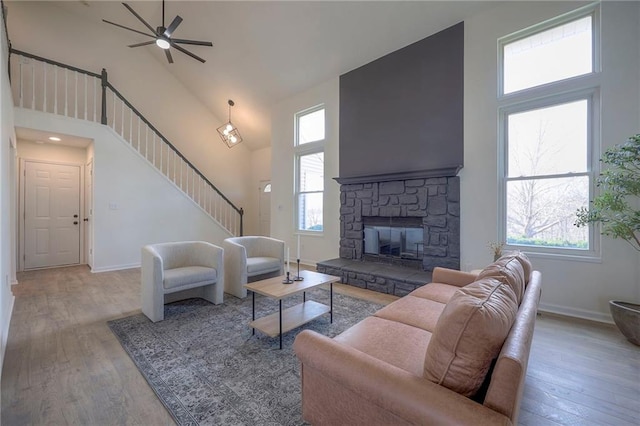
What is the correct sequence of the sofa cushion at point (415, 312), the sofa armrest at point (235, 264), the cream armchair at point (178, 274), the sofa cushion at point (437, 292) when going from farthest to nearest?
the sofa armrest at point (235, 264) → the cream armchair at point (178, 274) → the sofa cushion at point (437, 292) → the sofa cushion at point (415, 312)

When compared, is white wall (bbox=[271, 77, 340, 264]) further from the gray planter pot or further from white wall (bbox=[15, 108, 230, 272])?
the gray planter pot

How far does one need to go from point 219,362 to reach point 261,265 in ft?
5.57

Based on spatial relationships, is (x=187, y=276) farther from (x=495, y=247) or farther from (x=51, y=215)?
(x=51, y=215)

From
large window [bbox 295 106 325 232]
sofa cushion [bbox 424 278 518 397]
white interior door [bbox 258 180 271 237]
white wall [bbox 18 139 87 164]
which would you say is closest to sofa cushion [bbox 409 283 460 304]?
sofa cushion [bbox 424 278 518 397]

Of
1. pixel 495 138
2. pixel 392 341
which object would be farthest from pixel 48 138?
pixel 495 138

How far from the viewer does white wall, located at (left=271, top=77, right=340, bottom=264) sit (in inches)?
207

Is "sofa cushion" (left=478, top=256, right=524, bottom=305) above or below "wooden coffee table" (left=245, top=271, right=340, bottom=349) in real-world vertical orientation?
above

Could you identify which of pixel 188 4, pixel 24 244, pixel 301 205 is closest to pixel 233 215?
pixel 301 205

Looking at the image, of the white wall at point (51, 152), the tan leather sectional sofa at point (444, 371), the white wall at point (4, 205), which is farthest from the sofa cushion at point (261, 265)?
the white wall at point (51, 152)

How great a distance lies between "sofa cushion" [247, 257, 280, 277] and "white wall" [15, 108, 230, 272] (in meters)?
2.99

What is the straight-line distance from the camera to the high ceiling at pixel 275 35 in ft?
12.7

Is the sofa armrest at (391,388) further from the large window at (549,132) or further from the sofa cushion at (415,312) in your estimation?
the large window at (549,132)

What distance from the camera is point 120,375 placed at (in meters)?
1.97

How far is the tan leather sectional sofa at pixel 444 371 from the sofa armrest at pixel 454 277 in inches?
46.1
